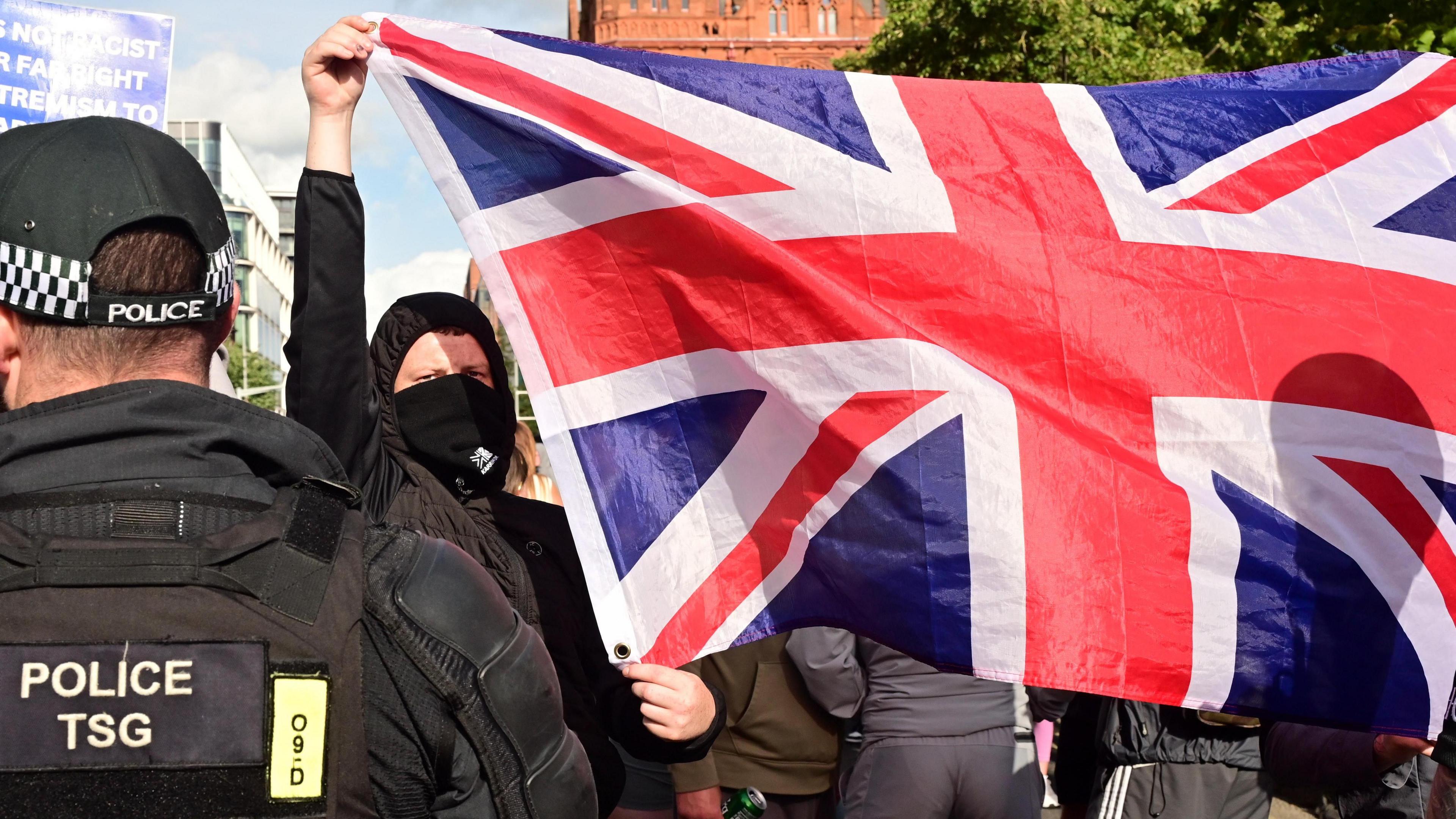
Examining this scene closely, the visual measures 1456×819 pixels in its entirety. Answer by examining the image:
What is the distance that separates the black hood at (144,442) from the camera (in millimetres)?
1562

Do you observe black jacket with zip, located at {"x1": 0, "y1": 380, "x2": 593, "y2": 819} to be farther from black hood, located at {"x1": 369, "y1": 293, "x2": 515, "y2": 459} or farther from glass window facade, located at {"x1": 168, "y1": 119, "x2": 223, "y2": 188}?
glass window facade, located at {"x1": 168, "y1": 119, "x2": 223, "y2": 188}

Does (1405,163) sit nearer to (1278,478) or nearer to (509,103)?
(1278,478)

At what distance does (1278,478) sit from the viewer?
3.06 metres

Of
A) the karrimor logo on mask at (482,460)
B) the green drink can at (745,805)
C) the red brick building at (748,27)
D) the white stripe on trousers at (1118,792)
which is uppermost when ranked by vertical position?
the red brick building at (748,27)

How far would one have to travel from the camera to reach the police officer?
1.51 meters

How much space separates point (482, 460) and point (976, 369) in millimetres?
1224

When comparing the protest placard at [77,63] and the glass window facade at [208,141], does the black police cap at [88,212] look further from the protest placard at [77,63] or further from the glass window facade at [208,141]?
the glass window facade at [208,141]

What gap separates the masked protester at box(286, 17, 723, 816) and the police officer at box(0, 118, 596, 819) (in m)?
0.79

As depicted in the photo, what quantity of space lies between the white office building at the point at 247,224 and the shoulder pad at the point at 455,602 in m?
68.4

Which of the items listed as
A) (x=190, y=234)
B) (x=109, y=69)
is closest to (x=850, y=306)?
(x=190, y=234)

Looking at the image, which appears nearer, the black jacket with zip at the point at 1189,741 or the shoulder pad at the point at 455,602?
the shoulder pad at the point at 455,602

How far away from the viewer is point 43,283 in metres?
1.60

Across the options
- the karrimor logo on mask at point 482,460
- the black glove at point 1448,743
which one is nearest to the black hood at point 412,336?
the karrimor logo on mask at point 482,460

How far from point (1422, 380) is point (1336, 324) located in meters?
0.24
